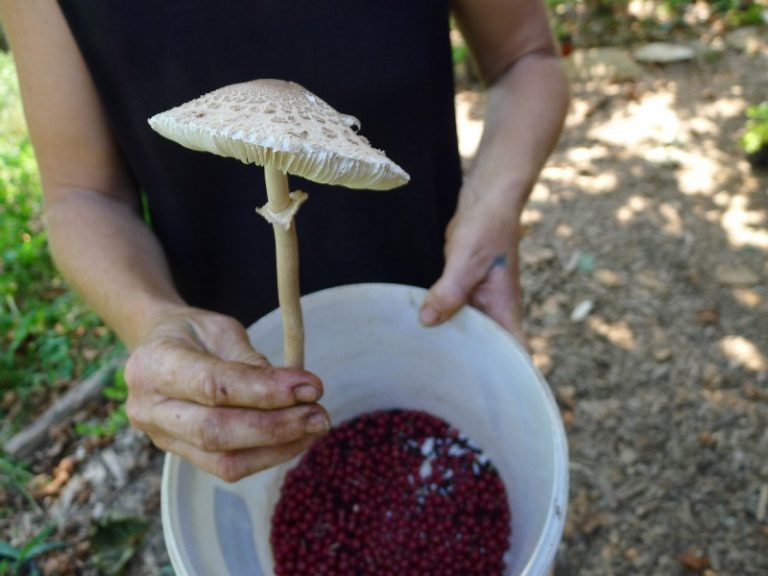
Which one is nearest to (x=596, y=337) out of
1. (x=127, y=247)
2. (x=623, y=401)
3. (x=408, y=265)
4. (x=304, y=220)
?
A: (x=623, y=401)

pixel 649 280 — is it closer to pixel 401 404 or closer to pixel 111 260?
pixel 401 404

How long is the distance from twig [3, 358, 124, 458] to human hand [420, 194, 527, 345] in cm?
215

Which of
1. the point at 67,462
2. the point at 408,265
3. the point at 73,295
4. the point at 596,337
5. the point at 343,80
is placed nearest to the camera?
the point at 343,80

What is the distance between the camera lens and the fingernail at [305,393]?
1.18m

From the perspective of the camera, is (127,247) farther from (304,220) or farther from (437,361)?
(437,361)

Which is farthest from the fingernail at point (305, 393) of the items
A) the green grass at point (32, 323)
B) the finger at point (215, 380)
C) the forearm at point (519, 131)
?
the green grass at point (32, 323)

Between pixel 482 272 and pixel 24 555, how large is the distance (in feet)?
6.92

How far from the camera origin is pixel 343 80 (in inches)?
59.0

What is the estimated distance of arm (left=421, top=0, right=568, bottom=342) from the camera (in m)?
1.58

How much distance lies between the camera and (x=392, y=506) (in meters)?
1.73

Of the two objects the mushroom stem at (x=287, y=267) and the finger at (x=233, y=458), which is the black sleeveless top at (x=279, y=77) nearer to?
the mushroom stem at (x=287, y=267)

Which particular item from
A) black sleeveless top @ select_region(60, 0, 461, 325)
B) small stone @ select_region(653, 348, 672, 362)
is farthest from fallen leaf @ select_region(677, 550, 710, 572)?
black sleeveless top @ select_region(60, 0, 461, 325)

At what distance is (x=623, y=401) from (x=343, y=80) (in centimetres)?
219

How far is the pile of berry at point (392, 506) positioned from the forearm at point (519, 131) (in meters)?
0.71
